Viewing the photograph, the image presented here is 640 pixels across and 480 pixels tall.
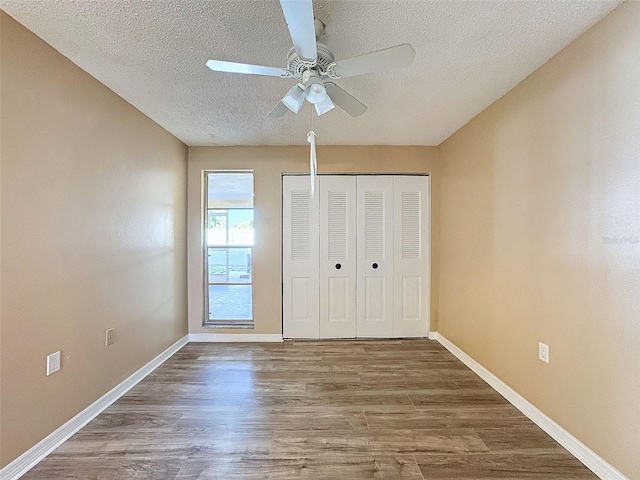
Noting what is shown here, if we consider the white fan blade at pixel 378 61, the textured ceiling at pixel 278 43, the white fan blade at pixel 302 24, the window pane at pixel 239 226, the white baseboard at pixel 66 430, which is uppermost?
the textured ceiling at pixel 278 43

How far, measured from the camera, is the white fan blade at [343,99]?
1.73 metres

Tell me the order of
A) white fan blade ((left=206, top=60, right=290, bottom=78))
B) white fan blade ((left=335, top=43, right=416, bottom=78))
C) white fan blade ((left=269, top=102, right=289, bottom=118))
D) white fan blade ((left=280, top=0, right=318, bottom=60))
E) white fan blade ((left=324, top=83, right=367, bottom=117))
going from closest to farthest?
white fan blade ((left=280, top=0, right=318, bottom=60)), white fan blade ((left=335, top=43, right=416, bottom=78)), white fan blade ((left=206, top=60, right=290, bottom=78)), white fan blade ((left=324, top=83, right=367, bottom=117)), white fan blade ((left=269, top=102, right=289, bottom=118))

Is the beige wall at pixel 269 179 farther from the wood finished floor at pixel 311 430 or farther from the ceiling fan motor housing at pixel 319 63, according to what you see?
the ceiling fan motor housing at pixel 319 63

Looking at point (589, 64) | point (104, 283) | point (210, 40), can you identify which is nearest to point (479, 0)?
point (589, 64)

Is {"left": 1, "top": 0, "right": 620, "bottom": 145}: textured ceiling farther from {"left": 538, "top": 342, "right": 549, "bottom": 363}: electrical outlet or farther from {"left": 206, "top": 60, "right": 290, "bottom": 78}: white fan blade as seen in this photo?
{"left": 538, "top": 342, "right": 549, "bottom": 363}: electrical outlet

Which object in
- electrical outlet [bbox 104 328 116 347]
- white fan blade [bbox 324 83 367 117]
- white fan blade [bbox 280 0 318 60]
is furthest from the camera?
electrical outlet [bbox 104 328 116 347]

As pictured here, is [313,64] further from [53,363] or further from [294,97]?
[53,363]

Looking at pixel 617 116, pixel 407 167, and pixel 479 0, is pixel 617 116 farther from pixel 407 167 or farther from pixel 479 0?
pixel 407 167

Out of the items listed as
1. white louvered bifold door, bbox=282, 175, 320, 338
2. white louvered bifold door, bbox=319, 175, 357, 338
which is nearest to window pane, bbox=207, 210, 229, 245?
white louvered bifold door, bbox=282, 175, 320, 338

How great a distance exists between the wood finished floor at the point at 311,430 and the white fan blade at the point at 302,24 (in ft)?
6.92

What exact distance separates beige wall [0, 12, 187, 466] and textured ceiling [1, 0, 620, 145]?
9.0 inches

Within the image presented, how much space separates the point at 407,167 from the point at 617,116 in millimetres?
2267

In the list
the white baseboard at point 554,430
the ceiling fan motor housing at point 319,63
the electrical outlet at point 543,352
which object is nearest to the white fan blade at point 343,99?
the ceiling fan motor housing at point 319,63

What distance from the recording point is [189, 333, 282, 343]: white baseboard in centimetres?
374
